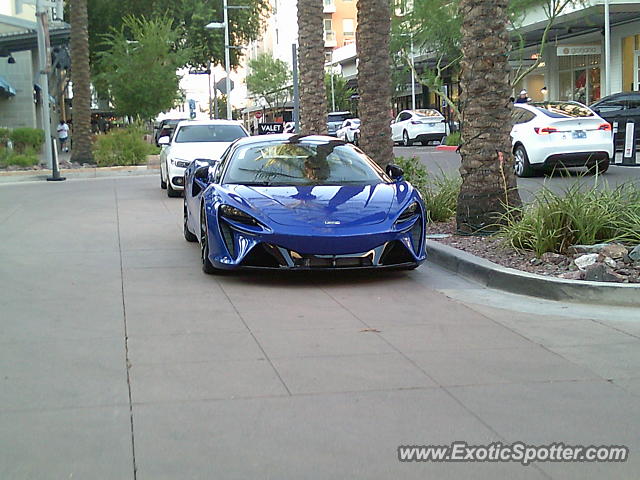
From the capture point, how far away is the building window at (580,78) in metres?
39.1

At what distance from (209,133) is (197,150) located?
0.98 meters

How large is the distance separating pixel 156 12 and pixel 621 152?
2929 centimetres

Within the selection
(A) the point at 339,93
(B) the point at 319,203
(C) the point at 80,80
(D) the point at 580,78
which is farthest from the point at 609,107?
(A) the point at 339,93

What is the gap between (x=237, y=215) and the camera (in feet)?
27.6

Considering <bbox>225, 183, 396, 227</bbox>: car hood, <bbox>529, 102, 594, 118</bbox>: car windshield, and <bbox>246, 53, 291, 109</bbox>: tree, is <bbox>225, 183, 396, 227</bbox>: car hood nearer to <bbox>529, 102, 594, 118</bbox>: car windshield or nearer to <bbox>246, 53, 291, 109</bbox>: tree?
<bbox>529, 102, 594, 118</bbox>: car windshield

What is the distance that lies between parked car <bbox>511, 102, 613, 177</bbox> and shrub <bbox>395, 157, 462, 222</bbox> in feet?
17.9

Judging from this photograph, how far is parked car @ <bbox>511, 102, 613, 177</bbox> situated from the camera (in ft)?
59.8

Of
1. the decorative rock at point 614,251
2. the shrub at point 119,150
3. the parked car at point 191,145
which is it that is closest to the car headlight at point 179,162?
the parked car at point 191,145

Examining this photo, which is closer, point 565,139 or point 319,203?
point 319,203

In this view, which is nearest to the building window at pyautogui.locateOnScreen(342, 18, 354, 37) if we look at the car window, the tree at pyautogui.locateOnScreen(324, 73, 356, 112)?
the tree at pyautogui.locateOnScreen(324, 73, 356, 112)

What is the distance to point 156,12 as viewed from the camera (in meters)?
45.8

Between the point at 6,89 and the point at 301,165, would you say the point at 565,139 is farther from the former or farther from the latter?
the point at 6,89

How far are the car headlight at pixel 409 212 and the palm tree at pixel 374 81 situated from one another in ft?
19.6

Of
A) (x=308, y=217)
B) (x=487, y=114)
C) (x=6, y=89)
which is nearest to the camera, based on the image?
(x=308, y=217)
